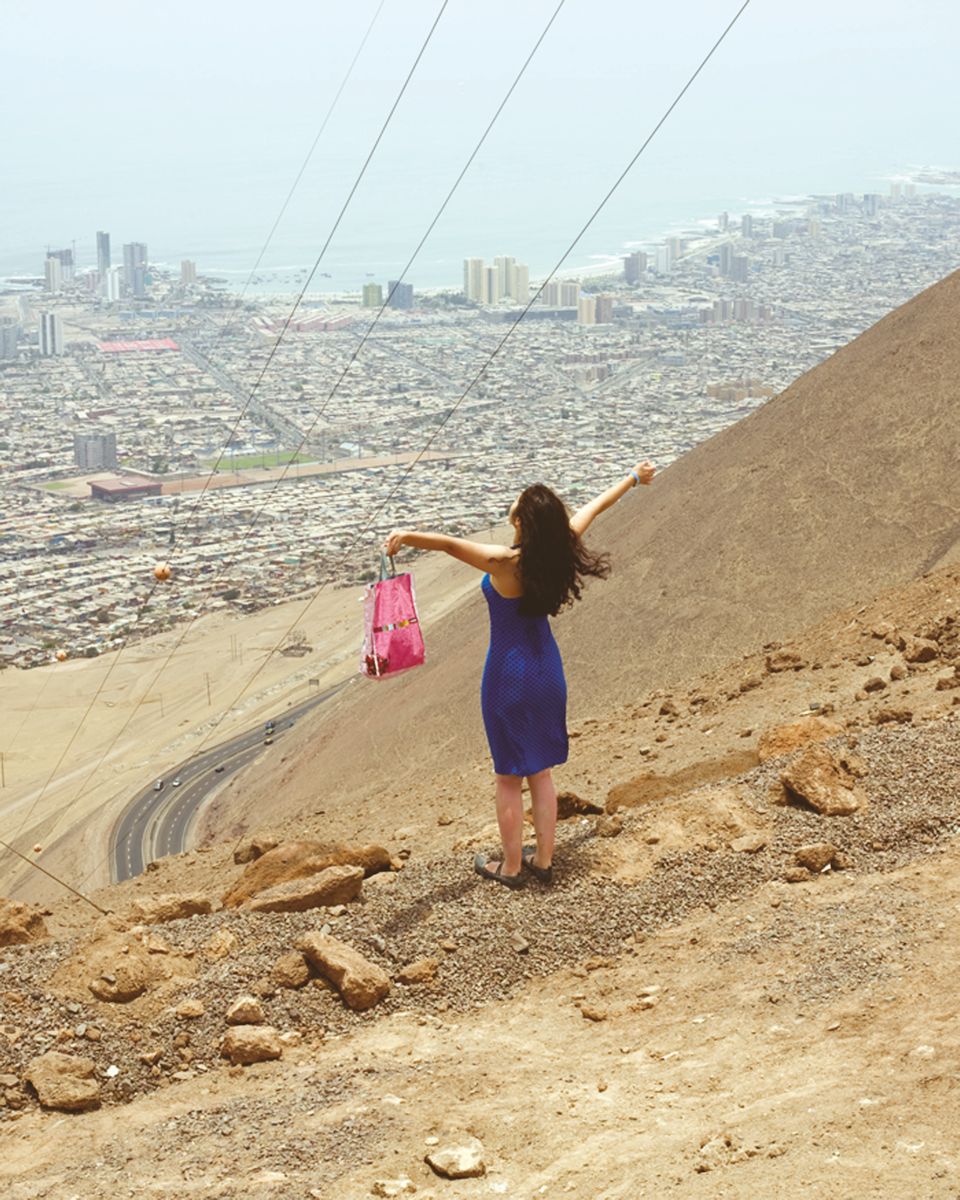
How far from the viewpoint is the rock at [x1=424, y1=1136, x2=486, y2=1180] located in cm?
463

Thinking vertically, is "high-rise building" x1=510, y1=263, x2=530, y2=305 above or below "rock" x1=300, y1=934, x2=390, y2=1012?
above

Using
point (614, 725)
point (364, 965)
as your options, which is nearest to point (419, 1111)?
point (364, 965)

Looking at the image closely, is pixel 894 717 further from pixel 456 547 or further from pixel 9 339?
pixel 9 339

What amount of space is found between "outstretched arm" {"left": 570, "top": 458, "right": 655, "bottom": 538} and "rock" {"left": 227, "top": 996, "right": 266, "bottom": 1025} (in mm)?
2270

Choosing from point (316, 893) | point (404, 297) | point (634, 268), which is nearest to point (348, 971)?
point (316, 893)

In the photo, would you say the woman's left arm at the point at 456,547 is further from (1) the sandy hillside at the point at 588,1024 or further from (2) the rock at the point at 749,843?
(2) the rock at the point at 749,843

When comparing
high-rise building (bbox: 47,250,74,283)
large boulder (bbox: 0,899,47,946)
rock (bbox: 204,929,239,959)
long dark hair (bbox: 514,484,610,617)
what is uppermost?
high-rise building (bbox: 47,250,74,283)

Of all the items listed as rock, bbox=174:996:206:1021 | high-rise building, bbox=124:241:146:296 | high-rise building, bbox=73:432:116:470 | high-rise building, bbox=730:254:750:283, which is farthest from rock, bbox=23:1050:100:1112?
high-rise building, bbox=124:241:146:296

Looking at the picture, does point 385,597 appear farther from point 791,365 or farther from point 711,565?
point 791,365

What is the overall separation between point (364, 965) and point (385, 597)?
63.6 inches

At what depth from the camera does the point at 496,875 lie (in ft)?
22.4

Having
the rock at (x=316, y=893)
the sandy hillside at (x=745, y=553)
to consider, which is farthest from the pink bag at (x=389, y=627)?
the sandy hillside at (x=745, y=553)

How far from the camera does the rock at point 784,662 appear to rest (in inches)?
509

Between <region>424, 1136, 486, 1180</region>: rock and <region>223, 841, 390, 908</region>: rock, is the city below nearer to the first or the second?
<region>223, 841, 390, 908</region>: rock
